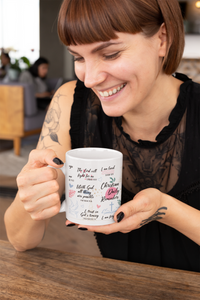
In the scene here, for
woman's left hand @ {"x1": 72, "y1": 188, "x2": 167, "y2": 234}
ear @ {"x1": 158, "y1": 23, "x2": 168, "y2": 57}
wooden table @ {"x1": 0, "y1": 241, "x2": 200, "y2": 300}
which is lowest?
wooden table @ {"x1": 0, "y1": 241, "x2": 200, "y2": 300}

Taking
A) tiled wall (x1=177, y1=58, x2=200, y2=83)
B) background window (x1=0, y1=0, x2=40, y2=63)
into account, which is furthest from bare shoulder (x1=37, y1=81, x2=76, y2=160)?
background window (x1=0, y1=0, x2=40, y2=63)

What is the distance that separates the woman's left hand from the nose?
0.96 feet

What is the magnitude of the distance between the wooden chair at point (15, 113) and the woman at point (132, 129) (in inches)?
131

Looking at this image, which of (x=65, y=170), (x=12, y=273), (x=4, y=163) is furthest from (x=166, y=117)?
(x=4, y=163)

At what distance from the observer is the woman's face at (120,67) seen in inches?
29.3

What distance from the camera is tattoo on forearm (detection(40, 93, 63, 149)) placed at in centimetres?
101

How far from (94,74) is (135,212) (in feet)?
1.13

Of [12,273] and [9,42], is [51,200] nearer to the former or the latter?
[12,273]

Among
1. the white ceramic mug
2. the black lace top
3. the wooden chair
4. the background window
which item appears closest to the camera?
the white ceramic mug

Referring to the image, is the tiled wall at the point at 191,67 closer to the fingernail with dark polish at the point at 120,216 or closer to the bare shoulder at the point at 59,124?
the bare shoulder at the point at 59,124

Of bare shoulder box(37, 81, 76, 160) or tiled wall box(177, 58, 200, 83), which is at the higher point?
bare shoulder box(37, 81, 76, 160)

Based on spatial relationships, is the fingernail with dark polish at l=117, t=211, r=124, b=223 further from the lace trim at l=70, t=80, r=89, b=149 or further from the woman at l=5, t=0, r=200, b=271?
the lace trim at l=70, t=80, r=89, b=149

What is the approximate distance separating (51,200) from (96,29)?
39cm

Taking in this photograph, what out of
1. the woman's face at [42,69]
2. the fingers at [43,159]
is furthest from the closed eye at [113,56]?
the woman's face at [42,69]
